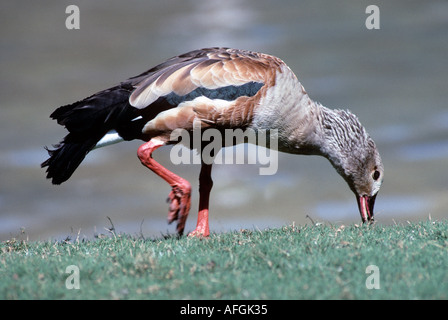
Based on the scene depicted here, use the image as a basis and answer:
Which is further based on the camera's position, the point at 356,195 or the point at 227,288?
the point at 356,195

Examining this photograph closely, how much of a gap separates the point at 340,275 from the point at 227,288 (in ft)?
2.95

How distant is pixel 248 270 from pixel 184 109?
237 cm

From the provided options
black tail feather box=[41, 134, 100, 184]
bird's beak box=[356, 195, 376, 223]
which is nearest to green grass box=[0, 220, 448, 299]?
black tail feather box=[41, 134, 100, 184]

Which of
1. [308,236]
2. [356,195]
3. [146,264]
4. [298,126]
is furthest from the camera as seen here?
[356,195]

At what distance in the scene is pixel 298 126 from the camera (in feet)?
22.3

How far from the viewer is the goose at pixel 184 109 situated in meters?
6.02

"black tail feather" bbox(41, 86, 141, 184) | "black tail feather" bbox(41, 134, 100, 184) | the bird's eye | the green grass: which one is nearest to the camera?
the green grass

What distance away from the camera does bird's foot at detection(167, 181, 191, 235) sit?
20.0 ft

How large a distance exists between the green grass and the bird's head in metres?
1.97

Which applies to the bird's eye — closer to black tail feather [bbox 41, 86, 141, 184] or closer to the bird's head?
the bird's head
